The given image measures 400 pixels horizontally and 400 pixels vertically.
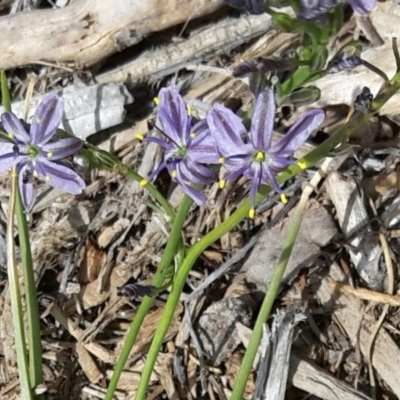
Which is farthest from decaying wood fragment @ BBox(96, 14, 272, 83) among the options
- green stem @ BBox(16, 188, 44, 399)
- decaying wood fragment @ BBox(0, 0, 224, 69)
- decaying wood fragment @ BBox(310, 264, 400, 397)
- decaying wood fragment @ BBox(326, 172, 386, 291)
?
decaying wood fragment @ BBox(310, 264, 400, 397)

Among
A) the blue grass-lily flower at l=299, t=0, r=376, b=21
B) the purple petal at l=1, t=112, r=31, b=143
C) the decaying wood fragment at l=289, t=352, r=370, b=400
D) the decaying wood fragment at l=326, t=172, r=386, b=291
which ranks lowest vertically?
the decaying wood fragment at l=289, t=352, r=370, b=400

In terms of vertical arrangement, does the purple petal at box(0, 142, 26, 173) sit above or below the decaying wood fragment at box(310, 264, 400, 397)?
above

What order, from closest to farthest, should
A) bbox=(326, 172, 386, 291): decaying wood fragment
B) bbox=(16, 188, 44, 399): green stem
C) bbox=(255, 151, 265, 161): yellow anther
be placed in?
bbox=(255, 151, 265, 161): yellow anther
bbox=(16, 188, 44, 399): green stem
bbox=(326, 172, 386, 291): decaying wood fragment

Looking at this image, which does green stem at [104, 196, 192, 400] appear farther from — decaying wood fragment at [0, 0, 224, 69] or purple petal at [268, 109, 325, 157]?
decaying wood fragment at [0, 0, 224, 69]

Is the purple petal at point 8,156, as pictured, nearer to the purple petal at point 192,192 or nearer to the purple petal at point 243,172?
the purple petal at point 192,192

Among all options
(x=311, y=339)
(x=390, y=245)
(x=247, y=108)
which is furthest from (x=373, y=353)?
(x=247, y=108)

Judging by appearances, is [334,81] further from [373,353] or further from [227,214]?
[373,353]
